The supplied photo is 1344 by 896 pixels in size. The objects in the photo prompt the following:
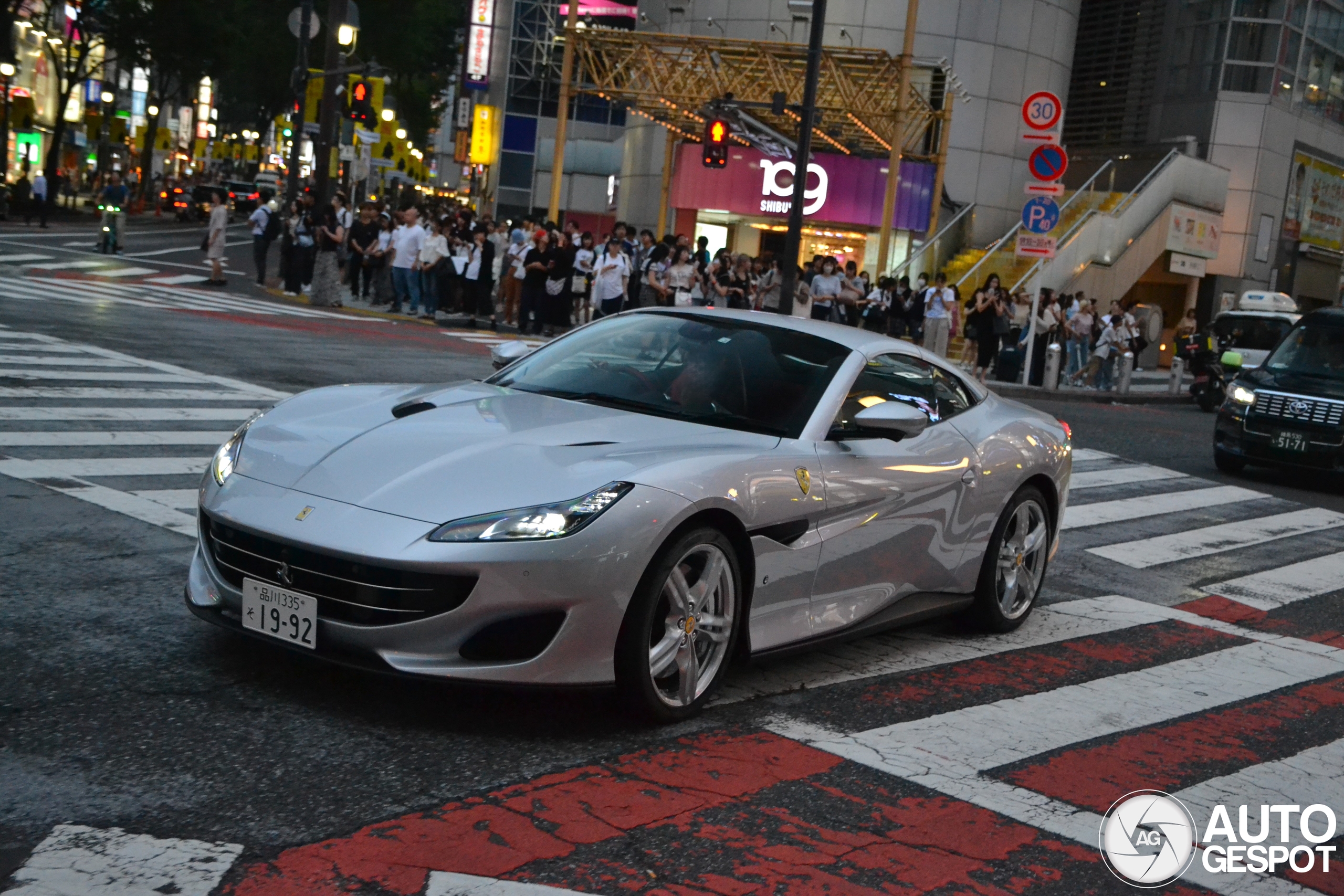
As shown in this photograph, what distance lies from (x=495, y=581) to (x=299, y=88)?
2882cm

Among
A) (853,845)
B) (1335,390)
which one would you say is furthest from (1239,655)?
(1335,390)

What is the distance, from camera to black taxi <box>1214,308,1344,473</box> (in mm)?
14188

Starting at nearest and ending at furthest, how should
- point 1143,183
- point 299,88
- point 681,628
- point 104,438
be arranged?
1. point 681,628
2. point 104,438
3. point 299,88
4. point 1143,183

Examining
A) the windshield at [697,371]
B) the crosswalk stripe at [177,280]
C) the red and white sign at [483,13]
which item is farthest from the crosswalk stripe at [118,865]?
the red and white sign at [483,13]

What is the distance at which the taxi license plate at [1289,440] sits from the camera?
14297 millimetres

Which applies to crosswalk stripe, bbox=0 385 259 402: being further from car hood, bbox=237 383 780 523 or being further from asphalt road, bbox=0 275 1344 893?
car hood, bbox=237 383 780 523

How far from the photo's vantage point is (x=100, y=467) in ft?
27.9

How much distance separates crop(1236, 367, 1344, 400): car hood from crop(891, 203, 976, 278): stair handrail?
1644 cm

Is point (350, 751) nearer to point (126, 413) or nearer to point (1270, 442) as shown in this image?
point (126, 413)

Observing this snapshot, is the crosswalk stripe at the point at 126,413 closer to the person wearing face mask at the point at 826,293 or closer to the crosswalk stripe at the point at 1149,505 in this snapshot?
the crosswalk stripe at the point at 1149,505

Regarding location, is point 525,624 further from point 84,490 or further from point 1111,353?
point 1111,353

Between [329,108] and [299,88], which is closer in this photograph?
[329,108]

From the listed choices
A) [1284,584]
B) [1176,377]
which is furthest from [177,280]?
[1284,584]

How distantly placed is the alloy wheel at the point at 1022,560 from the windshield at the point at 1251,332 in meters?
21.2
